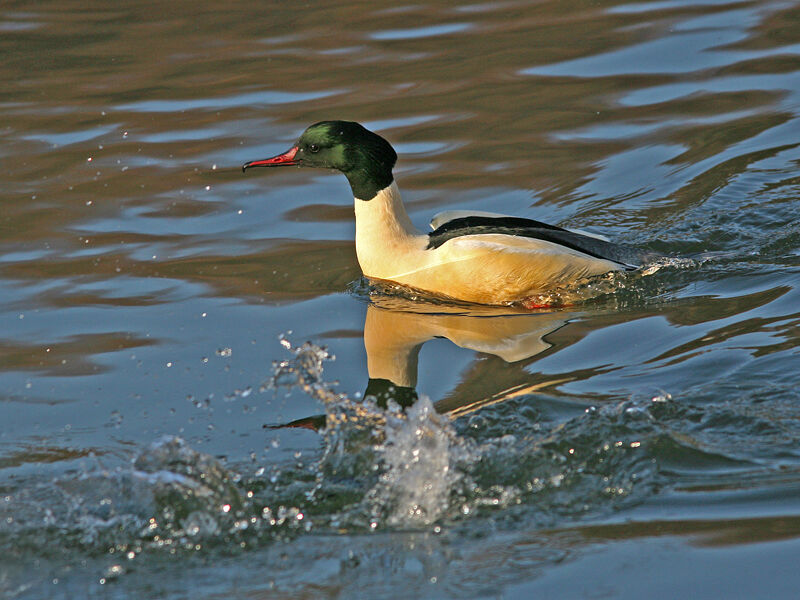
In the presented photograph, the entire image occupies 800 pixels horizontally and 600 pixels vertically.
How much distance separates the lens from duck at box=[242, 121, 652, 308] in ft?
22.6

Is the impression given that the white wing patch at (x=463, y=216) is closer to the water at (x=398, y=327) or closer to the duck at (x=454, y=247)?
the duck at (x=454, y=247)

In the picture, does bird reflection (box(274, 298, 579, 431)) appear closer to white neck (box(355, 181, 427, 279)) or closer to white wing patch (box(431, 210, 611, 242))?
white neck (box(355, 181, 427, 279))

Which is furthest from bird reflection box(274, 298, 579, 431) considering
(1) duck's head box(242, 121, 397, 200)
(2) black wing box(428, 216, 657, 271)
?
(1) duck's head box(242, 121, 397, 200)

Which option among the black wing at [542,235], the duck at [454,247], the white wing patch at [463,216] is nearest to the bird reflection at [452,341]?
the duck at [454,247]

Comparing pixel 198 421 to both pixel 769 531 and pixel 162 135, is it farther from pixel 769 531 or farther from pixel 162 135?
pixel 162 135

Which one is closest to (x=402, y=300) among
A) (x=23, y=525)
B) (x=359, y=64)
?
(x=23, y=525)

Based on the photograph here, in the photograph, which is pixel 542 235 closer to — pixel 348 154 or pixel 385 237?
pixel 385 237

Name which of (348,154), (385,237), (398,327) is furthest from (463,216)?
(398,327)

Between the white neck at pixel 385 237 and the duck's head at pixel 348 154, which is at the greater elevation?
the duck's head at pixel 348 154

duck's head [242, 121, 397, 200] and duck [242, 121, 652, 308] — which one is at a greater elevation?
duck's head [242, 121, 397, 200]

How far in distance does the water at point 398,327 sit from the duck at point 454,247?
0.17 meters

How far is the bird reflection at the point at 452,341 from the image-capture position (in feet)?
18.1

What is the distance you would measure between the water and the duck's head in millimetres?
701

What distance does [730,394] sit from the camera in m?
5.23
